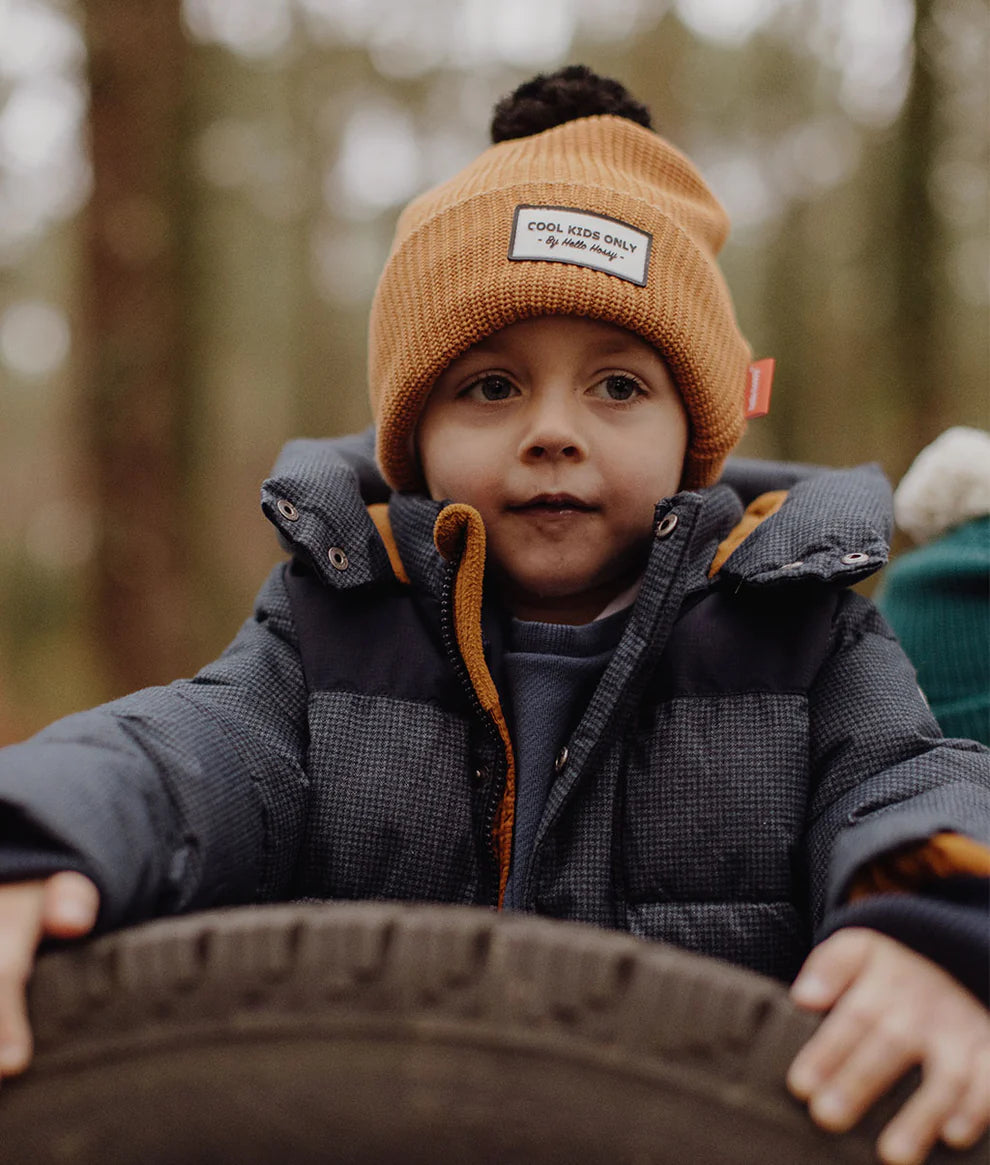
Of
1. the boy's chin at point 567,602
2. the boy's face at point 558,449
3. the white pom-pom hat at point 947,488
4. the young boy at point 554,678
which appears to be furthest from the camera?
the white pom-pom hat at point 947,488

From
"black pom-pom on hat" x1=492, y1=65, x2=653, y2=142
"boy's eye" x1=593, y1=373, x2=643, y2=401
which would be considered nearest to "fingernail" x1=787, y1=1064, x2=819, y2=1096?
"boy's eye" x1=593, y1=373, x2=643, y2=401

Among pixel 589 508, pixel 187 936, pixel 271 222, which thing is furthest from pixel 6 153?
pixel 187 936

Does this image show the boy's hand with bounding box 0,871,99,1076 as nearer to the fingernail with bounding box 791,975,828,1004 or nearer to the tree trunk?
the fingernail with bounding box 791,975,828,1004

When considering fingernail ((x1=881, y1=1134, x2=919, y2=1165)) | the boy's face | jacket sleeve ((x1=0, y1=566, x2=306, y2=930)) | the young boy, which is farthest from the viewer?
the boy's face

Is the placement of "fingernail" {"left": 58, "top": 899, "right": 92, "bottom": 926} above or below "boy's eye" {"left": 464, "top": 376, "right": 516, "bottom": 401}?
below

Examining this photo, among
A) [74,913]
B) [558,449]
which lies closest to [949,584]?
[558,449]

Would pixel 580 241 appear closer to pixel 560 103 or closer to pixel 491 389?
pixel 491 389

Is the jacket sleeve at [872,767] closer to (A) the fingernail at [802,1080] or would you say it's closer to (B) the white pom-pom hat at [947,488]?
(A) the fingernail at [802,1080]

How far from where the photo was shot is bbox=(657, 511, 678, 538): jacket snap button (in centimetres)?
120

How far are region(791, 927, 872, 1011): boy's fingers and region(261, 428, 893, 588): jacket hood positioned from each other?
477 millimetres

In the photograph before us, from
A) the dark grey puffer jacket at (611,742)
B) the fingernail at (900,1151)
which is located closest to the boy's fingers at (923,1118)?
the fingernail at (900,1151)

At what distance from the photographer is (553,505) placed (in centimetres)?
130

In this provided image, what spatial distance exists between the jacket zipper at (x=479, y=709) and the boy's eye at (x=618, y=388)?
34 cm

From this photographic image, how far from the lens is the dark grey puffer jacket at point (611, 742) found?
1070mm
